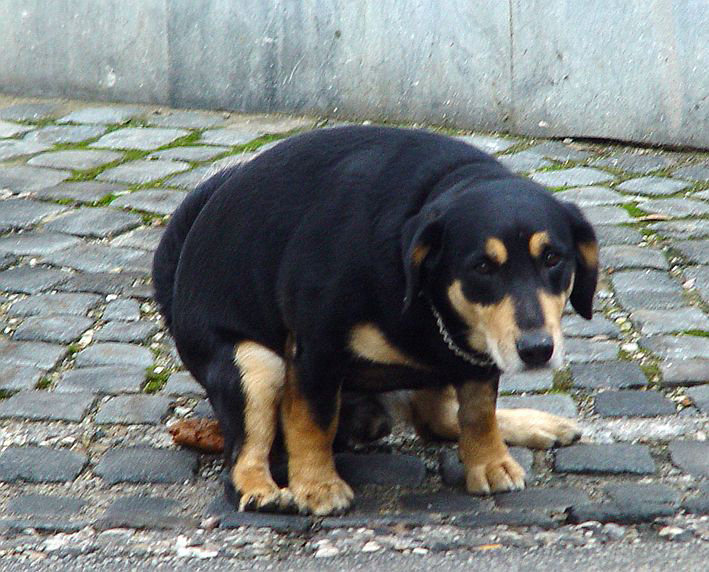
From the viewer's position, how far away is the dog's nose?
3.22m

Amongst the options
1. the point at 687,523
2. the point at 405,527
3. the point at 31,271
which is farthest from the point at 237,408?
the point at 31,271

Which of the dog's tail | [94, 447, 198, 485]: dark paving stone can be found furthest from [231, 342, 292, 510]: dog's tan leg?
the dog's tail

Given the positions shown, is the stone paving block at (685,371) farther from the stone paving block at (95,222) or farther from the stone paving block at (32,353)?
the stone paving block at (95,222)

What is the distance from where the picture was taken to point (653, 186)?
6.96m

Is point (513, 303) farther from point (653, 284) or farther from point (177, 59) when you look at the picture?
point (177, 59)

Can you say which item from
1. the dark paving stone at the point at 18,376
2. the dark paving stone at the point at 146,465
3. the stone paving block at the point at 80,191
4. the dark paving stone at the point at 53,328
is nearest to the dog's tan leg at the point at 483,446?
the dark paving stone at the point at 146,465

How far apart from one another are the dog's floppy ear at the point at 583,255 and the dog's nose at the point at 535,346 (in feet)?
1.29

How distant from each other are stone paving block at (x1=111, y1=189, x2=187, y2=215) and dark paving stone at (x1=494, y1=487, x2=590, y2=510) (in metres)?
3.22

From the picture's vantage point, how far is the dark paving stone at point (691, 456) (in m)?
3.83

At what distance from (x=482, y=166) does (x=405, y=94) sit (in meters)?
→ 4.86

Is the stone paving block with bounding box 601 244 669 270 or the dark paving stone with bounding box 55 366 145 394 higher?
the dark paving stone with bounding box 55 366 145 394

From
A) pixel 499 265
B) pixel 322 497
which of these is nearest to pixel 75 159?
pixel 322 497

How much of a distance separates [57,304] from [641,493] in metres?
2.74

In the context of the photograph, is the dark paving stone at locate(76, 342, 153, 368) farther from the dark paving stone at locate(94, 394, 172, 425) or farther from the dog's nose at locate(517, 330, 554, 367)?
the dog's nose at locate(517, 330, 554, 367)
